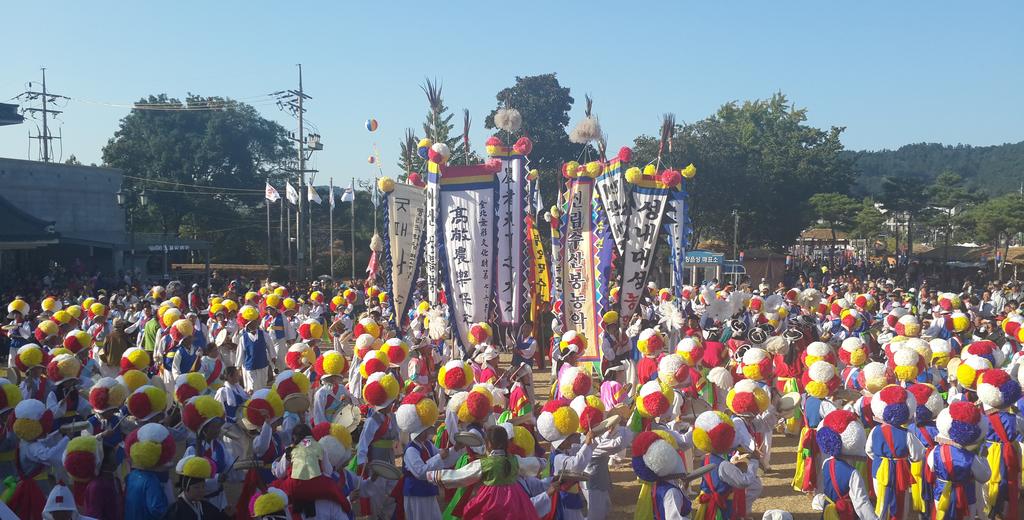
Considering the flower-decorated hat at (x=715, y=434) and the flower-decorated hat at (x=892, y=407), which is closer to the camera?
A: the flower-decorated hat at (x=715, y=434)

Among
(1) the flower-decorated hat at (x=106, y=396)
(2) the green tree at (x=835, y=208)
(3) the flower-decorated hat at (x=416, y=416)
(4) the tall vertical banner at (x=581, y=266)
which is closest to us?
(3) the flower-decorated hat at (x=416, y=416)

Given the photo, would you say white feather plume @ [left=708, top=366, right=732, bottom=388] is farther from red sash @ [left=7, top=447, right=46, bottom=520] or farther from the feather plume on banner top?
red sash @ [left=7, top=447, right=46, bottom=520]

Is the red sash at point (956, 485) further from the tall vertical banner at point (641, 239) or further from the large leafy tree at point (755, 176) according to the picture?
the large leafy tree at point (755, 176)

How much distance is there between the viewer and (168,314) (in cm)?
1151

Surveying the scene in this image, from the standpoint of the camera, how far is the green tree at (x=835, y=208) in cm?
3619

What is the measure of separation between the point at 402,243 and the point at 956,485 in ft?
30.8

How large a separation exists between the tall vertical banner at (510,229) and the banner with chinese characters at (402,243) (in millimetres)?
1941

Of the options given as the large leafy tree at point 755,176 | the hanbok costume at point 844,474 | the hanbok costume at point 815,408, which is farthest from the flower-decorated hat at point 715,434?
the large leafy tree at point 755,176

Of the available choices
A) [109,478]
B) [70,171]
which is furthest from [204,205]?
[109,478]

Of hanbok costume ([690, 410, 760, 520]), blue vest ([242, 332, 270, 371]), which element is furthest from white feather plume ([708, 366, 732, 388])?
blue vest ([242, 332, 270, 371])

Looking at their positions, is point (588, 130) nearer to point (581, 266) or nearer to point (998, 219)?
point (581, 266)

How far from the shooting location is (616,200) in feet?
42.8

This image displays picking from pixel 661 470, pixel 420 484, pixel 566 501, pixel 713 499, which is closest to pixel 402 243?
pixel 420 484

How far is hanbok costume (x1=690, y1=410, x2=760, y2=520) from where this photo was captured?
538cm
